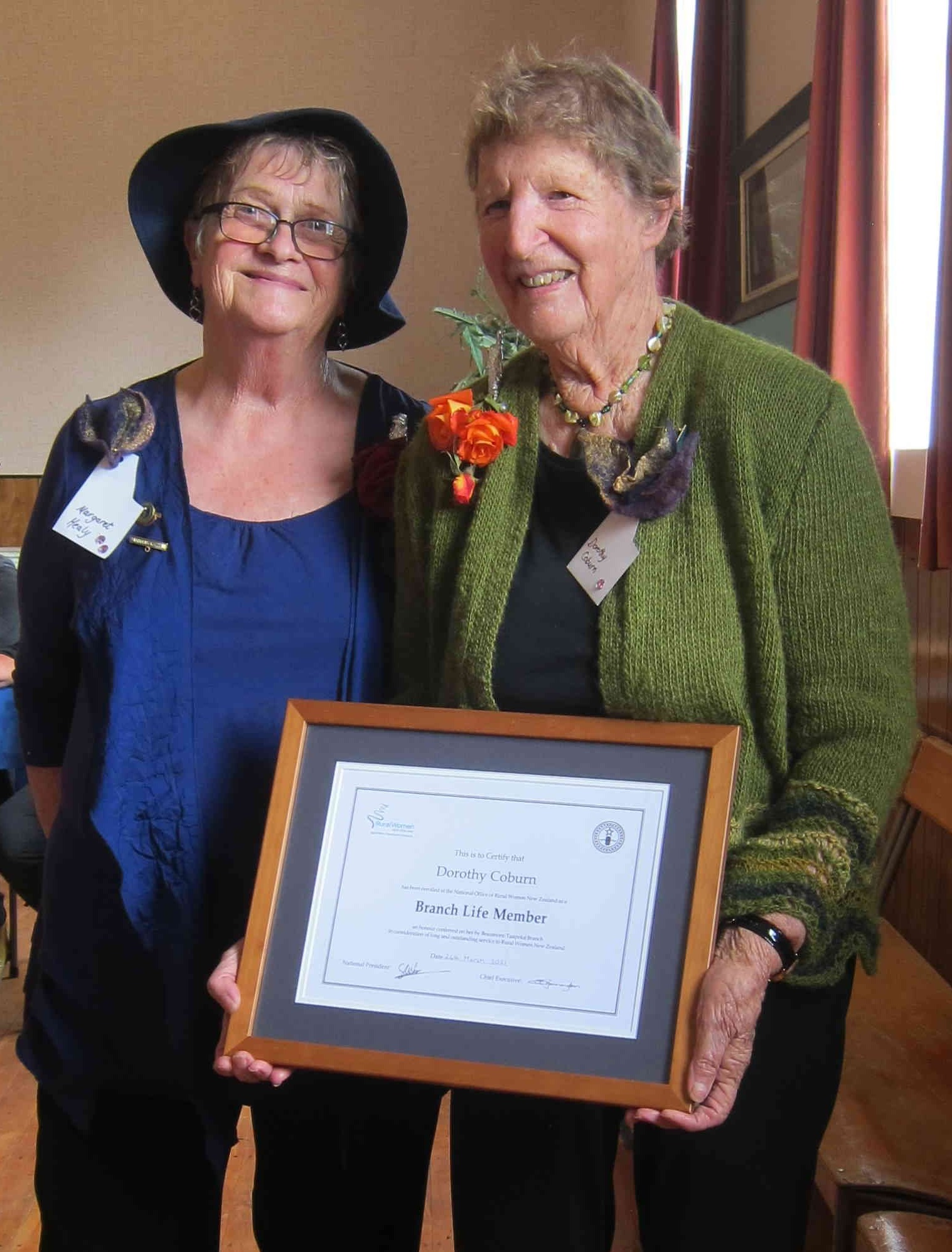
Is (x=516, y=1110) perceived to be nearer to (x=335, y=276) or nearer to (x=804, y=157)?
(x=335, y=276)

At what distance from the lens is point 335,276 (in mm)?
1620

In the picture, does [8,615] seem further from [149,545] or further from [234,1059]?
[234,1059]

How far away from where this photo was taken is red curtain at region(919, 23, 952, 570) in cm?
212

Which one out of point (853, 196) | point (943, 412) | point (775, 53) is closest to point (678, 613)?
point (943, 412)

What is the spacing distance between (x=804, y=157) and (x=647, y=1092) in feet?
9.13

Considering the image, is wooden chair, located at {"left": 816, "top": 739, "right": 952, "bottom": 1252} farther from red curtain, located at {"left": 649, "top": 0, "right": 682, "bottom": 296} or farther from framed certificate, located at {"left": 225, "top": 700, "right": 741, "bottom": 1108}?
red curtain, located at {"left": 649, "top": 0, "right": 682, "bottom": 296}

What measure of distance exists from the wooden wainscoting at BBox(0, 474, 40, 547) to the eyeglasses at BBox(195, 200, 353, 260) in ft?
18.2

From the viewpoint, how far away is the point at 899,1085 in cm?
189

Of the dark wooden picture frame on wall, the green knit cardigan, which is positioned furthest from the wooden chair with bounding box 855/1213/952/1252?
the dark wooden picture frame on wall

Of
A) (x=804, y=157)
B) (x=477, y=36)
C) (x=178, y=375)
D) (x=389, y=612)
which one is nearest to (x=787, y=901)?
(x=389, y=612)

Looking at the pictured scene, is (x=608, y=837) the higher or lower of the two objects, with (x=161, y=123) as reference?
lower

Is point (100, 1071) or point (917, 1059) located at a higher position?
point (100, 1071)

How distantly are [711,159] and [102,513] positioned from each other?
3063 mm
